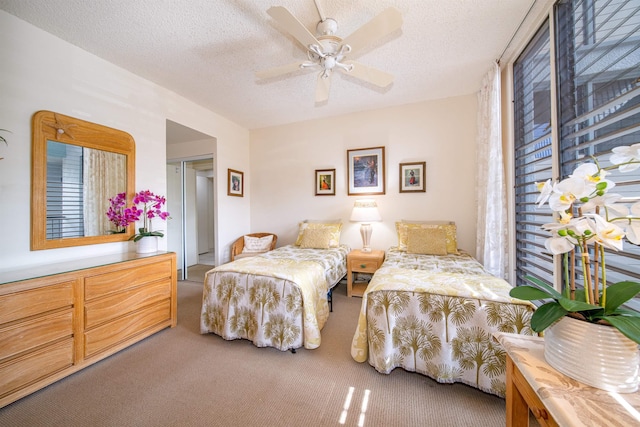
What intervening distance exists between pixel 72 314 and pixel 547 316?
2649 mm

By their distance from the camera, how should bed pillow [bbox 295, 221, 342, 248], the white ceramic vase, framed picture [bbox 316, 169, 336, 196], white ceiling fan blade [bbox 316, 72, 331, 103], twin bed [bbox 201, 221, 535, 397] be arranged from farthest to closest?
framed picture [bbox 316, 169, 336, 196]
bed pillow [bbox 295, 221, 342, 248]
the white ceramic vase
white ceiling fan blade [bbox 316, 72, 331, 103]
twin bed [bbox 201, 221, 535, 397]

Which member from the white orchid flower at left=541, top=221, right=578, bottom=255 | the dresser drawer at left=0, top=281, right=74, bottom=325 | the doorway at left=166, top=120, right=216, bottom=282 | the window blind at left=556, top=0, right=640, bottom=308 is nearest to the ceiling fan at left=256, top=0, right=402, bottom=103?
the window blind at left=556, top=0, right=640, bottom=308

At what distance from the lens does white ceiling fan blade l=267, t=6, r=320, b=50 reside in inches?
53.6

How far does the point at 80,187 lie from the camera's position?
2.07 m

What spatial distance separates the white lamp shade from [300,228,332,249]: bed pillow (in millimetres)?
453

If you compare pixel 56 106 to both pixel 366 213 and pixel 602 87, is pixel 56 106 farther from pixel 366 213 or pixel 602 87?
pixel 602 87

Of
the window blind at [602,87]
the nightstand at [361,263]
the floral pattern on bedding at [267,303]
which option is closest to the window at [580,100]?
the window blind at [602,87]

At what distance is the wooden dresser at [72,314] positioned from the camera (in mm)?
1381

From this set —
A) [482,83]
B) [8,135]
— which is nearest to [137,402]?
[8,135]

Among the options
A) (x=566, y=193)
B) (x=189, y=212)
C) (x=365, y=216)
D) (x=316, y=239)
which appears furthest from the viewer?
(x=189, y=212)

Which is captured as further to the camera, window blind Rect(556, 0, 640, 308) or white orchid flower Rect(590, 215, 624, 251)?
window blind Rect(556, 0, 640, 308)

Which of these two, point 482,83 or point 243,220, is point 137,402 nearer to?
point 243,220

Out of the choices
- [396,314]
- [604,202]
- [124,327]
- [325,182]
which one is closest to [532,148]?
[604,202]

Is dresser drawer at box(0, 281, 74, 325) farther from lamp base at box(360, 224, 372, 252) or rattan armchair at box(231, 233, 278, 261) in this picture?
lamp base at box(360, 224, 372, 252)
